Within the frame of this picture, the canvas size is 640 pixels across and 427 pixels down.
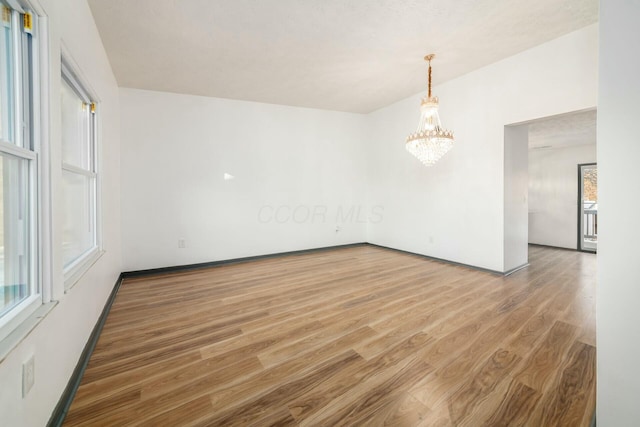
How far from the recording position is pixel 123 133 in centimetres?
388

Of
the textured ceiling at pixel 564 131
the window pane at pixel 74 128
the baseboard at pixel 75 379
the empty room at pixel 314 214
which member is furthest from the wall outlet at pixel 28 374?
the textured ceiling at pixel 564 131

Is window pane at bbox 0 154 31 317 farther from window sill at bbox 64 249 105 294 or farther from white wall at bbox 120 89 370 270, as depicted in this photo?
white wall at bbox 120 89 370 270

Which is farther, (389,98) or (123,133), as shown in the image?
(389,98)

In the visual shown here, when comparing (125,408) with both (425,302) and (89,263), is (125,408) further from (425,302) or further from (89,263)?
(425,302)

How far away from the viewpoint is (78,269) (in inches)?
73.6

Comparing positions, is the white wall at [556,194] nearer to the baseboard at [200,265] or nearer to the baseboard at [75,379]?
the baseboard at [200,265]

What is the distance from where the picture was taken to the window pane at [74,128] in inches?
76.9

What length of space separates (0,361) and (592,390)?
114 inches

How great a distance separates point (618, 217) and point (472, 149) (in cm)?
318

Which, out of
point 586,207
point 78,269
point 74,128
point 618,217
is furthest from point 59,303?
point 586,207

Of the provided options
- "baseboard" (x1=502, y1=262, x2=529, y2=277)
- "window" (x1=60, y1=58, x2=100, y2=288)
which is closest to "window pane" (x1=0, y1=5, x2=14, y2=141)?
"window" (x1=60, y1=58, x2=100, y2=288)

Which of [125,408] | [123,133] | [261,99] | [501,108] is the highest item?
[261,99]

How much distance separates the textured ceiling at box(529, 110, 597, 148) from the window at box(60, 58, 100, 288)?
557 centimetres

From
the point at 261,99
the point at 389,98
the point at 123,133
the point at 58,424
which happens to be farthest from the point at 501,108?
the point at 123,133
